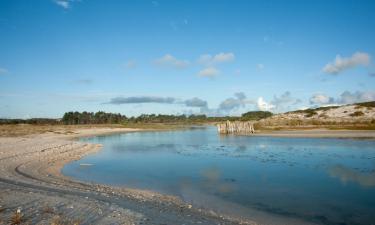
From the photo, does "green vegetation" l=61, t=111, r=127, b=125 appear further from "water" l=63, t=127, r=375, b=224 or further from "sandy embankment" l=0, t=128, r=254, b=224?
"sandy embankment" l=0, t=128, r=254, b=224

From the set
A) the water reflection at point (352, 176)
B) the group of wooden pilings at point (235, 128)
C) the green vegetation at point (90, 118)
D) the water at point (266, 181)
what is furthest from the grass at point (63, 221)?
the green vegetation at point (90, 118)

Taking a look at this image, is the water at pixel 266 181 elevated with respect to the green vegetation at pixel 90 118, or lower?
lower

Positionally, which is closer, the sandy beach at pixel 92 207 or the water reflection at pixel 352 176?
the sandy beach at pixel 92 207

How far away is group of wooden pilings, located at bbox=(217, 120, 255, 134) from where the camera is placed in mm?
75637

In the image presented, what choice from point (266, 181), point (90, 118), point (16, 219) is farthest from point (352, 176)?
point (90, 118)

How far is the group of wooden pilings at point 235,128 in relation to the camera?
75.6 metres

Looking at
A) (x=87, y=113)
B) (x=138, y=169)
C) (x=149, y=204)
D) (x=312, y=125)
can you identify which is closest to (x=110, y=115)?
(x=87, y=113)

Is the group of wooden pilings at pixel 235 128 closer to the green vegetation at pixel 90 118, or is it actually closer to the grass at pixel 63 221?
the grass at pixel 63 221

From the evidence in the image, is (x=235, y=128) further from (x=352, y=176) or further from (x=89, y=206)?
(x=89, y=206)

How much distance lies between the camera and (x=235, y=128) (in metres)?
79.5

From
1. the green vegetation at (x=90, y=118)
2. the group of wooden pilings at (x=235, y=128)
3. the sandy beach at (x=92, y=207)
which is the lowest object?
the sandy beach at (x=92, y=207)

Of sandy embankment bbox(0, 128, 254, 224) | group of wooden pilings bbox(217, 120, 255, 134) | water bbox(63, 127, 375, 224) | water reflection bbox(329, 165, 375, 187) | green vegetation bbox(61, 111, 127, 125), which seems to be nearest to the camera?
sandy embankment bbox(0, 128, 254, 224)

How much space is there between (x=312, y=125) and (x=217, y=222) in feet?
230

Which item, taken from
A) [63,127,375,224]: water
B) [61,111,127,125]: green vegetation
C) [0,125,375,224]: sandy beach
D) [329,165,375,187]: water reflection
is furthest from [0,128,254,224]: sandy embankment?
[61,111,127,125]: green vegetation
